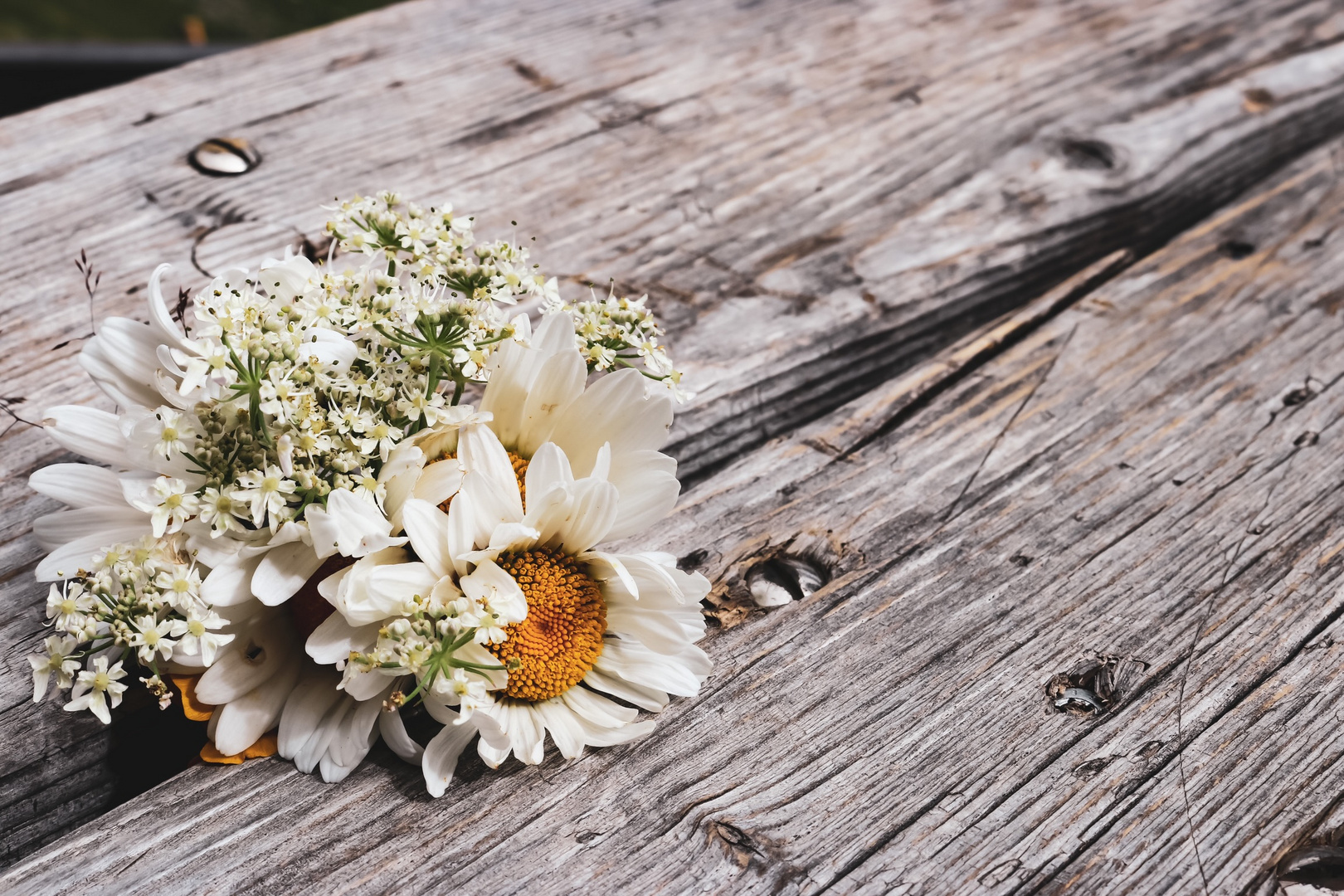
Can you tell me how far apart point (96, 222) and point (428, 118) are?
18.7 inches

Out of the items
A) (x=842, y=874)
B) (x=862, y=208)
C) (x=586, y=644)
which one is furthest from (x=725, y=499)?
(x=862, y=208)

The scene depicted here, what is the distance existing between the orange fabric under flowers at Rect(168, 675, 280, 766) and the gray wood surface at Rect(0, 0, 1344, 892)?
0.02 metres

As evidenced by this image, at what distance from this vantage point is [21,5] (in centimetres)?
357

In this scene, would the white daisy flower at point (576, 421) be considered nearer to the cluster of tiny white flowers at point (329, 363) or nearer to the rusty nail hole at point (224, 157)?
the cluster of tiny white flowers at point (329, 363)

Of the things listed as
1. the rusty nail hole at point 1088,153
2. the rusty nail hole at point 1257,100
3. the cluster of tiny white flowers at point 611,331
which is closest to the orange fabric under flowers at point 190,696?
the cluster of tiny white flowers at point 611,331

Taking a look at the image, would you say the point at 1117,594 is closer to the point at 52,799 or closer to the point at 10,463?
the point at 52,799

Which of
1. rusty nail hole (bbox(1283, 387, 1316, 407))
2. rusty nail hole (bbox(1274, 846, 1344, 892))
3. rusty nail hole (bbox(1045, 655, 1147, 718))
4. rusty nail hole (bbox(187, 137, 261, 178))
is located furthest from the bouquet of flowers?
rusty nail hole (bbox(1283, 387, 1316, 407))

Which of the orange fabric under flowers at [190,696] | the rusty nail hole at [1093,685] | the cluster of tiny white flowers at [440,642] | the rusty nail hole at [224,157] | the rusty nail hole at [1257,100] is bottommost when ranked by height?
the orange fabric under flowers at [190,696]

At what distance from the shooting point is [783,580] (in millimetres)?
1044

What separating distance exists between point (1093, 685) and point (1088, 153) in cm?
98

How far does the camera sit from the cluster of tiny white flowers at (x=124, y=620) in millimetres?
707

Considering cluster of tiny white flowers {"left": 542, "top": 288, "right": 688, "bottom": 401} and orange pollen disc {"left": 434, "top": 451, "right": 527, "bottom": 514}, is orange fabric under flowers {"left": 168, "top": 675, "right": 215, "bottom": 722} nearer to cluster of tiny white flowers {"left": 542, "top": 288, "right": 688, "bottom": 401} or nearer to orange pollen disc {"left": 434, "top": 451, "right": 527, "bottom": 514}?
orange pollen disc {"left": 434, "top": 451, "right": 527, "bottom": 514}

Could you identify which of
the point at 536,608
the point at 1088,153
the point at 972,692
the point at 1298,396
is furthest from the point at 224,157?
the point at 1298,396

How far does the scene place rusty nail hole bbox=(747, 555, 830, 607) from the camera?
1.02m
